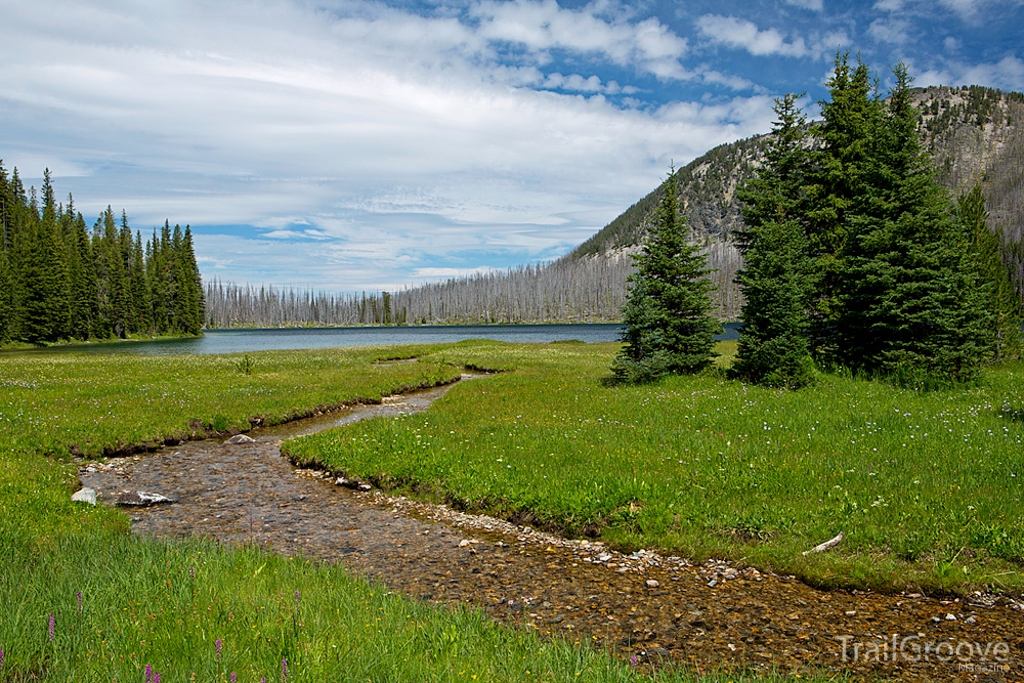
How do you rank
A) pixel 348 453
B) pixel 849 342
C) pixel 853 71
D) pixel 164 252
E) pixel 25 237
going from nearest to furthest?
pixel 348 453
pixel 849 342
pixel 853 71
pixel 25 237
pixel 164 252

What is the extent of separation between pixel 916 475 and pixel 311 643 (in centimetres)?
1177

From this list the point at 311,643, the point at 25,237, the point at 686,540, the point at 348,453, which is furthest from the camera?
the point at 25,237

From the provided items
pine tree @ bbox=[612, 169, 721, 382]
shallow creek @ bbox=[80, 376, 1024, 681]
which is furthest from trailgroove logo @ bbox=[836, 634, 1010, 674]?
pine tree @ bbox=[612, 169, 721, 382]

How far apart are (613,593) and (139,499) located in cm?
1094

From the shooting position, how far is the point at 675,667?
6.12m

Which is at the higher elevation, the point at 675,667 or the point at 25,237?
the point at 25,237

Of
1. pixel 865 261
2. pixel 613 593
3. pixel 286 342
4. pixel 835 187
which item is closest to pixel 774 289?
pixel 865 261

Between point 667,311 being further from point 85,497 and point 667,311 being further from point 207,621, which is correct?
point 207,621

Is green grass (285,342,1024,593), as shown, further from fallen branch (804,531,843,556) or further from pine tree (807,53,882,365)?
pine tree (807,53,882,365)

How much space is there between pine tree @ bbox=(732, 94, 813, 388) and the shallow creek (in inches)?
651

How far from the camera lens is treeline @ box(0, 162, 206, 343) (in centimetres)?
8456

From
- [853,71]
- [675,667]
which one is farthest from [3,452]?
[853,71]

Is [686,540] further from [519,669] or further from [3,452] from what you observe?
[3,452]

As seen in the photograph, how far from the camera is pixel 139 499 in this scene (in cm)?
1248
